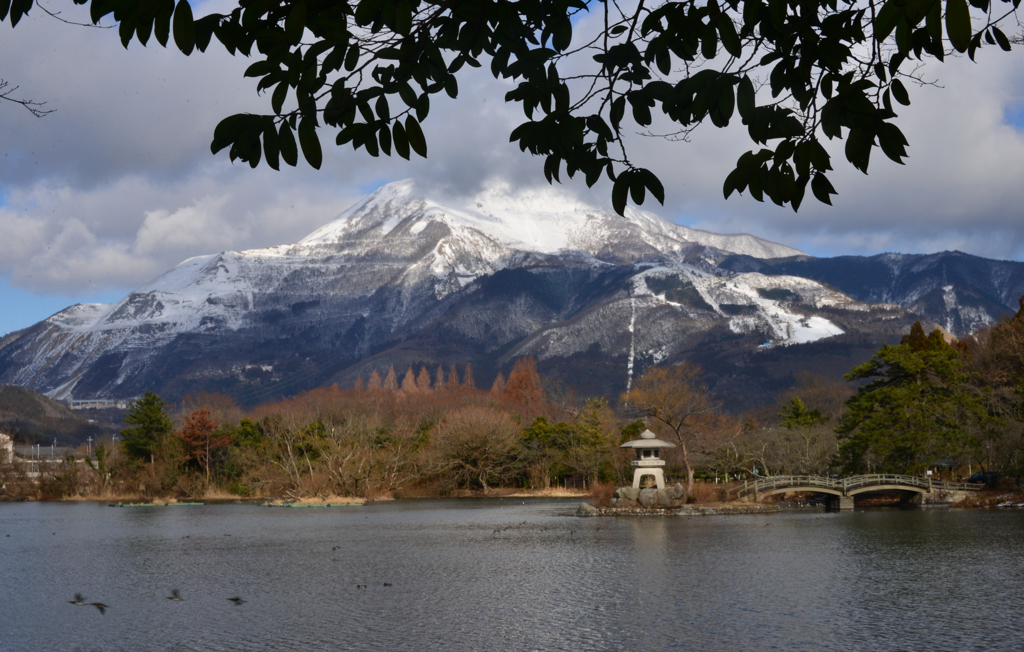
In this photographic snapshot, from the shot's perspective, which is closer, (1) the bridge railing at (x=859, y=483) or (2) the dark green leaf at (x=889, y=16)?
(2) the dark green leaf at (x=889, y=16)

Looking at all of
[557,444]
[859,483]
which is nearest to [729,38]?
[859,483]

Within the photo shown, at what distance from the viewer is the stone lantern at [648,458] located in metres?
44.1

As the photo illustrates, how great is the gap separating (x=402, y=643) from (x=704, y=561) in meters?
12.6

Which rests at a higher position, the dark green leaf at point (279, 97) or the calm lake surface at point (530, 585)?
the dark green leaf at point (279, 97)

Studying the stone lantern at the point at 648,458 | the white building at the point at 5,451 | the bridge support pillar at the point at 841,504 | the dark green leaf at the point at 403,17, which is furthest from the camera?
the white building at the point at 5,451

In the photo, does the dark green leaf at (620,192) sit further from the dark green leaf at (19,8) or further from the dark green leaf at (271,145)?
the dark green leaf at (19,8)

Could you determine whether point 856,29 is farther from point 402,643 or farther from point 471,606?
point 471,606

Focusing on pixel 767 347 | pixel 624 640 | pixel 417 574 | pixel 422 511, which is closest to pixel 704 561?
pixel 417 574

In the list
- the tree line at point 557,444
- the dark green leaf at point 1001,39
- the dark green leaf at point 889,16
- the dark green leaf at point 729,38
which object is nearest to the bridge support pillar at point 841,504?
the tree line at point 557,444

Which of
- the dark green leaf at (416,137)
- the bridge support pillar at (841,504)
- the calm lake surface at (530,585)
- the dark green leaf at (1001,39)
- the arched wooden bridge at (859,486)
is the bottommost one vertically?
the calm lake surface at (530,585)

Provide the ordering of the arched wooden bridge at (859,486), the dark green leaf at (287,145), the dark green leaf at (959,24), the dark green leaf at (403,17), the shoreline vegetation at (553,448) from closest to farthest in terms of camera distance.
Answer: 1. the dark green leaf at (959,24)
2. the dark green leaf at (403,17)
3. the dark green leaf at (287,145)
4. the shoreline vegetation at (553,448)
5. the arched wooden bridge at (859,486)

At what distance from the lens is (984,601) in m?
18.5

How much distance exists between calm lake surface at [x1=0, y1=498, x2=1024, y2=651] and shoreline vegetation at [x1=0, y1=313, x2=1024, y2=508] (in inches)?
263

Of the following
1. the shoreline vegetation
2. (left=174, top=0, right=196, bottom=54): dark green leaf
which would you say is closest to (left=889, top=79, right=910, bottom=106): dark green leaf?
(left=174, top=0, right=196, bottom=54): dark green leaf
